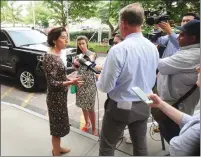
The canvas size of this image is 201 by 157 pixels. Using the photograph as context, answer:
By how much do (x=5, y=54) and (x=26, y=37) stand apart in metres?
0.71

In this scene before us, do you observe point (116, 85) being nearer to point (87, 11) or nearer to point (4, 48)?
point (4, 48)

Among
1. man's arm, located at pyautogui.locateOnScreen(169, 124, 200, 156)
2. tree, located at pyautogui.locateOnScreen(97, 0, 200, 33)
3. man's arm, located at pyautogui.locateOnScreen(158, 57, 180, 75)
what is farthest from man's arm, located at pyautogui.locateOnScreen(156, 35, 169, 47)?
tree, located at pyautogui.locateOnScreen(97, 0, 200, 33)

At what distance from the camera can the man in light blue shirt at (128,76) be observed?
1770 millimetres

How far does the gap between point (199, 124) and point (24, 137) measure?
231 centimetres

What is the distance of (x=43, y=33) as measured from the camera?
22.2 ft

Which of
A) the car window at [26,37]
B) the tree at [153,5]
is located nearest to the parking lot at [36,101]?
the car window at [26,37]

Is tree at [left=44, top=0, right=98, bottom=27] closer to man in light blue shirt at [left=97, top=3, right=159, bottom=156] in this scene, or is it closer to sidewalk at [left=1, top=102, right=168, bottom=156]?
sidewalk at [left=1, top=102, right=168, bottom=156]

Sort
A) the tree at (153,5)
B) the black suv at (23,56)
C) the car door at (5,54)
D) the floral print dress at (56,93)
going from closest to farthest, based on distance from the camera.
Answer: the floral print dress at (56,93), the black suv at (23,56), the car door at (5,54), the tree at (153,5)

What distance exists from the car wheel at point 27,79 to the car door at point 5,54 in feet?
1.22

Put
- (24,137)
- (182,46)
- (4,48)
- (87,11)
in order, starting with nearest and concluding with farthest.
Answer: (182,46) → (24,137) → (4,48) → (87,11)

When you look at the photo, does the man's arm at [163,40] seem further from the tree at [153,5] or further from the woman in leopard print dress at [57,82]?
the tree at [153,5]

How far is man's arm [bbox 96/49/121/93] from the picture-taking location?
1.74 meters

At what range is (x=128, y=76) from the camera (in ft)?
5.98

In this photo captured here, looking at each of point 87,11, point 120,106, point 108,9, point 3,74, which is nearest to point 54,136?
point 120,106
